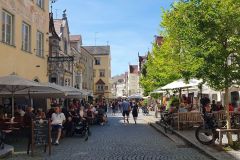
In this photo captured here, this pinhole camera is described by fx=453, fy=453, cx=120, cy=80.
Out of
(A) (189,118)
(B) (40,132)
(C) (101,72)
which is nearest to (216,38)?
(B) (40,132)

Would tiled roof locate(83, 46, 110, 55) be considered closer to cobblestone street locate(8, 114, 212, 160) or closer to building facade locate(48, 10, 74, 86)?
building facade locate(48, 10, 74, 86)

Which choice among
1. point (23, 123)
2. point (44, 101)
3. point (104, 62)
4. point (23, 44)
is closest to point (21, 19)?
point (23, 44)

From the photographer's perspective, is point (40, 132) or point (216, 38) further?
point (216, 38)

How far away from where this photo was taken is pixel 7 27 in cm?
2356

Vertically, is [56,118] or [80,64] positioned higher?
[80,64]

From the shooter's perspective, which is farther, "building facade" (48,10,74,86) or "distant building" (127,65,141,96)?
"distant building" (127,65,141,96)

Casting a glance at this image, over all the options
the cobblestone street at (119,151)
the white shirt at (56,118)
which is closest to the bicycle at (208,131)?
the cobblestone street at (119,151)

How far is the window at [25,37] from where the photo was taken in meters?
26.4

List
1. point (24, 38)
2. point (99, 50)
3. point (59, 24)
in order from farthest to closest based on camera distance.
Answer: point (99, 50) < point (59, 24) < point (24, 38)

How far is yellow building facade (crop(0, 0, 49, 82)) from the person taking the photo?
23.0 m

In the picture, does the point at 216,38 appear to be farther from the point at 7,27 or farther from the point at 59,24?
the point at 59,24

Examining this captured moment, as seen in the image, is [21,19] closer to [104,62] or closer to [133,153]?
[133,153]

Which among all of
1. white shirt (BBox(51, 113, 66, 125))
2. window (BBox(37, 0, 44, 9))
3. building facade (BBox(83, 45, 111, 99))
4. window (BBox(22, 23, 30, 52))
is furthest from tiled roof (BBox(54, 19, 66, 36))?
building facade (BBox(83, 45, 111, 99))

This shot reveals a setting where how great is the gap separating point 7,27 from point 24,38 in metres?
3.09
